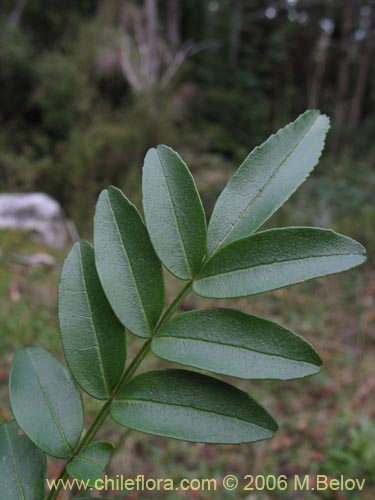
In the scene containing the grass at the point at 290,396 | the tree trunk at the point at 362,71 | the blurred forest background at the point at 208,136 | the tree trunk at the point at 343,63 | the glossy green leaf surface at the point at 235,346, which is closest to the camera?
the glossy green leaf surface at the point at 235,346

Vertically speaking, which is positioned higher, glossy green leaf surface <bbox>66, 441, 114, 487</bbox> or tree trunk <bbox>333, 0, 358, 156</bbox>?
tree trunk <bbox>333, 0, 358, 156</bbox>

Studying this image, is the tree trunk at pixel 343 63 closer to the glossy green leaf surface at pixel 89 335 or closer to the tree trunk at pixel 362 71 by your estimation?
the tree trunk at pixel 362 71

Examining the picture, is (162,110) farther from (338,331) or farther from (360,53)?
(360,53)

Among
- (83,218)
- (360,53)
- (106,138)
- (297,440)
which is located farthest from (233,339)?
(360,53)

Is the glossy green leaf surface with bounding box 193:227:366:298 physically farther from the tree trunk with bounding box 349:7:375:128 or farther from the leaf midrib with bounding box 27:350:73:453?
the tree trunk with bounding box 349:7:375:128

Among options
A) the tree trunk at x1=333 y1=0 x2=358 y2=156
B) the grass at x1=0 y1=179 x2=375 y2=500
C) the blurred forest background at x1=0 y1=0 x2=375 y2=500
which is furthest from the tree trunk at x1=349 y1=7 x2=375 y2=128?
the grass at x1=0 y1=179 x2=375 y2=500

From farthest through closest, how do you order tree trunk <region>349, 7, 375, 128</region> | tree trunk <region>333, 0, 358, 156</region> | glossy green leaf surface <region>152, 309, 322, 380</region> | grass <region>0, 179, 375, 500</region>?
tree trunk <region>349, 7, 375, 128</region> → tree trunk <region>333, 0, 358, 156</region> → grass <region>0, 179, 375, 500</region> → glossy green leaf surface <region>152, 309, 322, 380</region>

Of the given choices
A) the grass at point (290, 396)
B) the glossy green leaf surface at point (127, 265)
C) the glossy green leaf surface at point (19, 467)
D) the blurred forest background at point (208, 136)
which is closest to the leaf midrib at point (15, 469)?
the glossy green leaf surface at point (19, 467)
